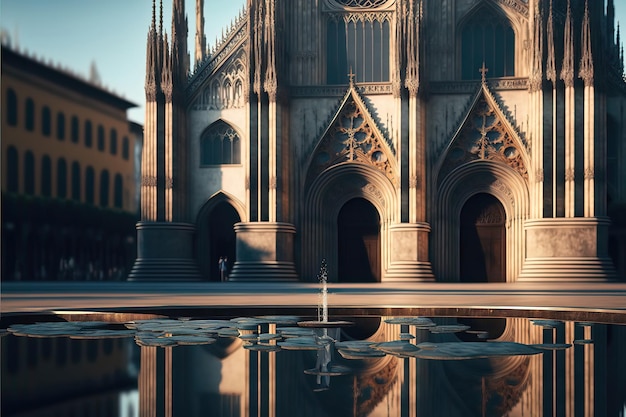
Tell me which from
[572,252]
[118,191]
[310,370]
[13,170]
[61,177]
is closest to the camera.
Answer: [310,370]

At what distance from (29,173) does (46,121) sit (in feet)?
13.2

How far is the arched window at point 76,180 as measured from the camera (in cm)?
6112

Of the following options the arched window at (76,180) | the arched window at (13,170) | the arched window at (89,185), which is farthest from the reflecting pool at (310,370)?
the arched window at (89,185)

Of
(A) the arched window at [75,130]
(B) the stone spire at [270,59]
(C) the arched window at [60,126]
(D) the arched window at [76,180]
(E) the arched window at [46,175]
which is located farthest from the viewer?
(A) the arched window at [75,130]

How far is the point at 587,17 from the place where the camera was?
1567 inches

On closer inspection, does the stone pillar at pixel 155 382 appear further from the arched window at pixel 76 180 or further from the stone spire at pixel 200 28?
the arched window at pixel 76 180

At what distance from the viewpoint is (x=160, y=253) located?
141 feet

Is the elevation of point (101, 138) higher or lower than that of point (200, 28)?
lower

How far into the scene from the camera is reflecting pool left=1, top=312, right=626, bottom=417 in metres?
7.73

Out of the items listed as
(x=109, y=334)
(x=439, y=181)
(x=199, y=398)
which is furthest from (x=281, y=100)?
(x=199, y=398)

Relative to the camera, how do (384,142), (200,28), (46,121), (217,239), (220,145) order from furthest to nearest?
(46,121), (200,28), (217,239), (220,145), (384,142)

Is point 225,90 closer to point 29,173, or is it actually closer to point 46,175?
point 29,173

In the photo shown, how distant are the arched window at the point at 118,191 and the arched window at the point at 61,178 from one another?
7114 millimetres

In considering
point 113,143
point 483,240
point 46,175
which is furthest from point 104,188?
point 483,240
